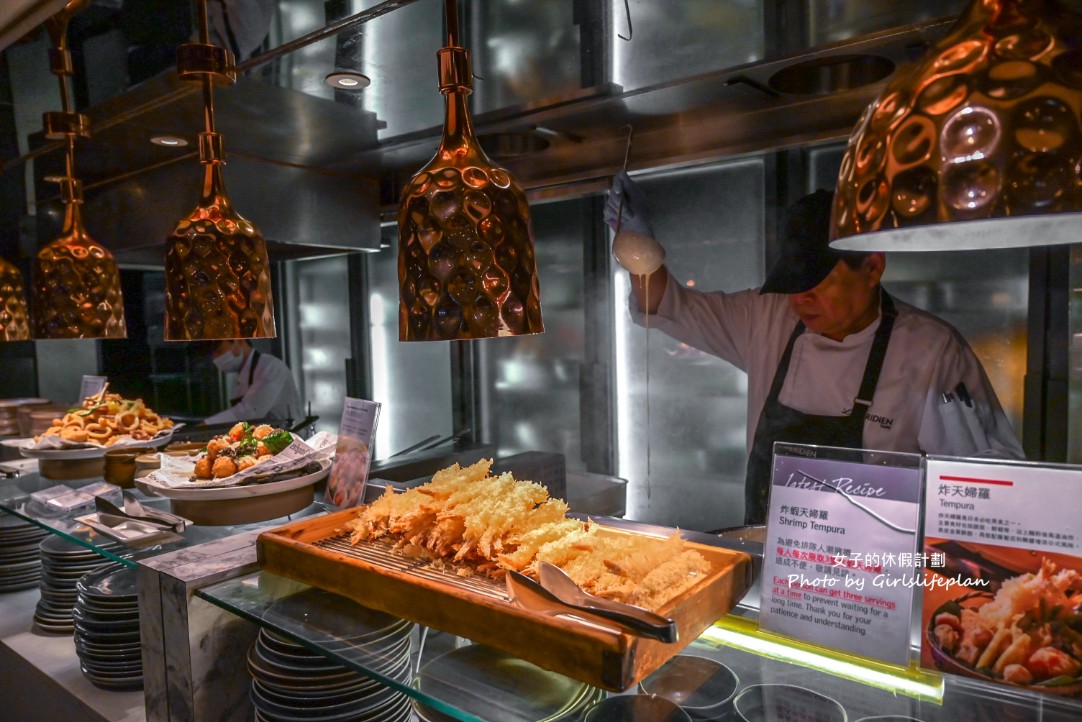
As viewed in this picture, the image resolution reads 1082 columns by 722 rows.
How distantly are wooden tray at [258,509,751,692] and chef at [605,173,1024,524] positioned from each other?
1520 millimetres

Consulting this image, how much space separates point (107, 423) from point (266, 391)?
7.04 ft

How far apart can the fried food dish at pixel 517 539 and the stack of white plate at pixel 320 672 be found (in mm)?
139

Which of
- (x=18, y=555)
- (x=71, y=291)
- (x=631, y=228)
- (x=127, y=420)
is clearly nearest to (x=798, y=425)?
(x=631, y=228)

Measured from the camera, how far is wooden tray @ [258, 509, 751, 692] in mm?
904

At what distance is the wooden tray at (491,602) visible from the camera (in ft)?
2.97

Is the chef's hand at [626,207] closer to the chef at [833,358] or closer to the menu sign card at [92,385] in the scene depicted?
the chef at [833,358]

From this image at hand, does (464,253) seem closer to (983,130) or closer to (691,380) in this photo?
(983,130)

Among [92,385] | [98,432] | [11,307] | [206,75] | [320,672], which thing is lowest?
[320,672]

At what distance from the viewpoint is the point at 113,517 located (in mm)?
1749

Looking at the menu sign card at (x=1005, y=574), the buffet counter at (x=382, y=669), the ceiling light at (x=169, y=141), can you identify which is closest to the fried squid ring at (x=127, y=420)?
the buffet counter at (x=382, y=669)

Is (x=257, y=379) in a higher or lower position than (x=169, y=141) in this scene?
lower

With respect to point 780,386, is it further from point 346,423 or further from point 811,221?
point 346,423

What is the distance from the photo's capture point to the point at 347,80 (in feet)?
6.72

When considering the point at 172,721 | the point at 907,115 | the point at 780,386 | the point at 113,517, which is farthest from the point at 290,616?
the point at 780,386
